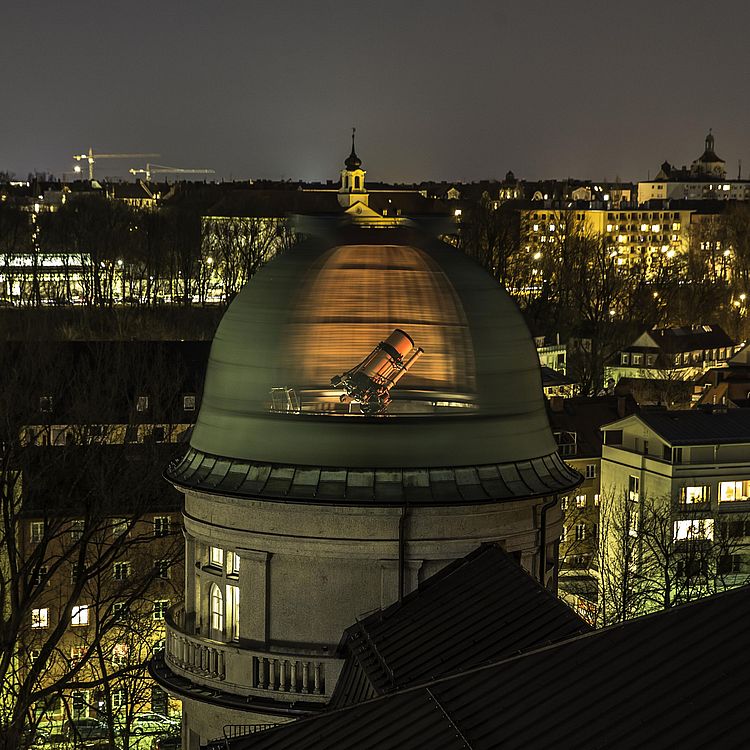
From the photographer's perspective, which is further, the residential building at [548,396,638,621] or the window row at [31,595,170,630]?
the residential building at [548,396,638,621]

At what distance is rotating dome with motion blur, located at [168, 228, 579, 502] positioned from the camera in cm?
2289

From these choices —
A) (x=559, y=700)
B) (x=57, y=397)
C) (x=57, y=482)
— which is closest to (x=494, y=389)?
(x=559, y=700)

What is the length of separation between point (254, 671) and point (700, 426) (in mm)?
49467

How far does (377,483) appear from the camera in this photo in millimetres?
22703

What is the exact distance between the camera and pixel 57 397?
57.0m

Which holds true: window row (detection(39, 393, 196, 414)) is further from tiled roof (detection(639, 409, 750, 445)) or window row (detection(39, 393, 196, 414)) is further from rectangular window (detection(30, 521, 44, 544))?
tiled roof (detection(639, 409, 750, 445))

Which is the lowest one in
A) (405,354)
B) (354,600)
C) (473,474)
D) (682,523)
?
(682,523)

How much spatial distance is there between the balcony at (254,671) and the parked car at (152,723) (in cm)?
2667

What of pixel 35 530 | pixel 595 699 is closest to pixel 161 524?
pixel 35 530

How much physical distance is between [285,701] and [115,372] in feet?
139

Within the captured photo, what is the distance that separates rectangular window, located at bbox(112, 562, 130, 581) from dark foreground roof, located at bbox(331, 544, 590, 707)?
3519 centimetres

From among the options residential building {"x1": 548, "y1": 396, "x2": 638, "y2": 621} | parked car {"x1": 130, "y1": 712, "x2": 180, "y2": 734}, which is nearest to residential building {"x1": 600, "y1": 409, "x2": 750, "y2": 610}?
residential building {"x1": 548, "y1": 396, "x2": 638, "y2": 621}

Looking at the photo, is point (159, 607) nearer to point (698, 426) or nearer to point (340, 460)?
point (698, 426)

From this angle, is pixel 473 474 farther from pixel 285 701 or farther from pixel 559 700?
pixel 559 700
